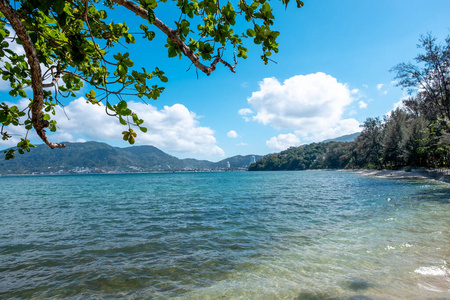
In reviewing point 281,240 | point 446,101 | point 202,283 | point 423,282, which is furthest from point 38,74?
point 446,101

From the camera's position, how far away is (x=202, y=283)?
522 cm

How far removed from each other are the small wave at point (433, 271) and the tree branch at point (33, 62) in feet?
26.6

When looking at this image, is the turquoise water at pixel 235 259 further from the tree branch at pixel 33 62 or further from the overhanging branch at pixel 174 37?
the overhanging branch at pixel 174 37

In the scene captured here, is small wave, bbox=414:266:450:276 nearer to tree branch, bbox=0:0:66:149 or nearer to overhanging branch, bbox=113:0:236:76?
overhanging branch, bbox=113:0:236:76

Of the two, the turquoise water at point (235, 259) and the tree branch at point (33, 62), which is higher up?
the tree branch at point (33, 62)

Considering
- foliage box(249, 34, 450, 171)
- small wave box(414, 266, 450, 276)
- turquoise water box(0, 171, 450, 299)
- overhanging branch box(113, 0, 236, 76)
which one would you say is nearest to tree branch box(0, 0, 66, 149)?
overhanging branch box(113, 0, 236, 76)

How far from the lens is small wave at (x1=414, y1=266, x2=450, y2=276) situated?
5.05m

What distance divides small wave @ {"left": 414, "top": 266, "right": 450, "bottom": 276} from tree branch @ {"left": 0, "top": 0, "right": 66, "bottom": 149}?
809cm

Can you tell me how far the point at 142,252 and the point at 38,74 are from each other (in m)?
6.77

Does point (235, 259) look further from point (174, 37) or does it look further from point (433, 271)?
point (174, 37)

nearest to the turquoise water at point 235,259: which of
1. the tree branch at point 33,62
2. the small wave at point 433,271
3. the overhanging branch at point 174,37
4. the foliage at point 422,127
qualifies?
the small wave at point 433,271

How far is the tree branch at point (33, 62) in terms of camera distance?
6.81ft

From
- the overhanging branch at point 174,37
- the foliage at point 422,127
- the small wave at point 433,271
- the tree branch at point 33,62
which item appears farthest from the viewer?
the foliage at point 422,127

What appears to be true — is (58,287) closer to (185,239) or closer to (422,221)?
(185,239)
